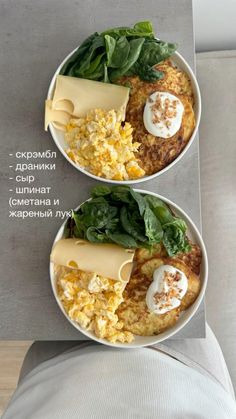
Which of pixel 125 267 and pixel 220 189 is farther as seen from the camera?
pixel 220 189

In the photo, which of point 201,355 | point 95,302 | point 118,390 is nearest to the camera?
point 118,390

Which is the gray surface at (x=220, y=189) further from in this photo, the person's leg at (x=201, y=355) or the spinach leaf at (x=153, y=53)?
the spinach leaf at (x=153, y=53)

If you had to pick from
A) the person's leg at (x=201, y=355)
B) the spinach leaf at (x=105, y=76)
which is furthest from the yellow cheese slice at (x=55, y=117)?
the person's leg at (x=201, y=355)

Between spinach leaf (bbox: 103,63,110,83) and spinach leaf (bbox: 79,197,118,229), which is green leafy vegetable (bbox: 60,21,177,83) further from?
spinach leaf (bbox: 79,197,118,229)

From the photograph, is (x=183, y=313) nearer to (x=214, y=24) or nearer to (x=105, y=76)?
(x=105, y=76)

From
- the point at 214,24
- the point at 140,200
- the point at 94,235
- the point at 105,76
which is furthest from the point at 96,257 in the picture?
the point at 214,24

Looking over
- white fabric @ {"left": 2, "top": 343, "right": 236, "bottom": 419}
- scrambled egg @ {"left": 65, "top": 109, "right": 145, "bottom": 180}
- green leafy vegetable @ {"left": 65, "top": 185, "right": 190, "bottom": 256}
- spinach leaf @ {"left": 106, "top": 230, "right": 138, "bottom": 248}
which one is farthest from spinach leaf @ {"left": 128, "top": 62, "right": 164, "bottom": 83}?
white fabric @ {"left": 2, "top": 343, "right": 236, "bottom": 419}

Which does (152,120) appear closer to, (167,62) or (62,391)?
(167,62)
